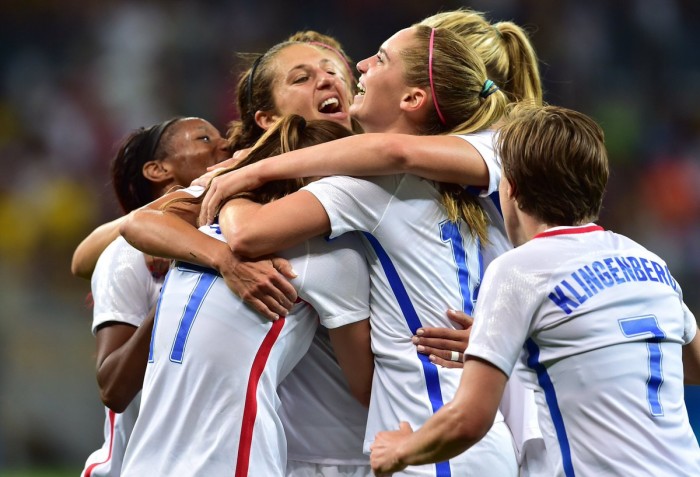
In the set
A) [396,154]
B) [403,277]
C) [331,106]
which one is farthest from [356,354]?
[331,106]

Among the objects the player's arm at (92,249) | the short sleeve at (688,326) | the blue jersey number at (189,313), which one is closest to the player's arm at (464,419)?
the short sleeve at (688,326)

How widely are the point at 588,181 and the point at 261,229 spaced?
924 millimetres

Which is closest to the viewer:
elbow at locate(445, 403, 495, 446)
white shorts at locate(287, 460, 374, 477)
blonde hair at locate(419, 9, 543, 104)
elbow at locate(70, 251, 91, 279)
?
elbow at locate(445, 403, 495, 446)

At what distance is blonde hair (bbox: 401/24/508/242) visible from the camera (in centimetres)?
302

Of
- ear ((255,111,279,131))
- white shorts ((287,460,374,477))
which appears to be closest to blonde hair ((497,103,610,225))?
white shorts ((287,460,374,477))

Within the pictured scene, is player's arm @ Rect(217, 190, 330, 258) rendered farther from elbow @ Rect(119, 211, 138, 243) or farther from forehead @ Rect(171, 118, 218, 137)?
forehead @ Rect(171, 118, 218, 137)

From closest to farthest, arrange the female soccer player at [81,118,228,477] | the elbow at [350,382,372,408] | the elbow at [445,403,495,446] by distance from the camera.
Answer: the elbow at [445,403,495,446], the elbow at [350,382,372,408], the female soccer player at [81,118,228,477]

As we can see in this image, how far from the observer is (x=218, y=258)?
2.78 meters

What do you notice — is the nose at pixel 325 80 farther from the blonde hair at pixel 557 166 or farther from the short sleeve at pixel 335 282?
the blonde hair at pixel 557 166

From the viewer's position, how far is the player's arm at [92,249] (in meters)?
4.03

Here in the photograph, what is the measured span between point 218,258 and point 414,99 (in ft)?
2.74

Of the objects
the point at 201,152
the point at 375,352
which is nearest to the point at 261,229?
the point at 375,352

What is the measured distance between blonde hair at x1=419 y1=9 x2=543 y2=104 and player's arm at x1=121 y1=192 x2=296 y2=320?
1.31 meters

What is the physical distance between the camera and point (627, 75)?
369 inches
